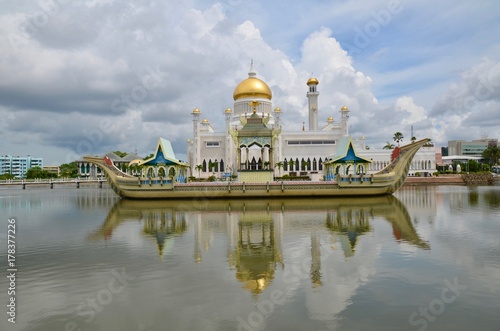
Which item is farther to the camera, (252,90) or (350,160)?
(252,90)

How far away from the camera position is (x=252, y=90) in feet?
176

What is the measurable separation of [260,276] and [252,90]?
47253mm

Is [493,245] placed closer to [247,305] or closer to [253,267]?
[253,267]

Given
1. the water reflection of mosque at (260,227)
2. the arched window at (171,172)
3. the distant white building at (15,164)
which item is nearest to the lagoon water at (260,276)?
the water reflection of mosque at (260,227)

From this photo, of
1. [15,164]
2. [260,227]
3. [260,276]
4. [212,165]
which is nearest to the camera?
[260,276]

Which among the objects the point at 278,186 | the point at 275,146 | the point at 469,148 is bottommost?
the point at 278,186

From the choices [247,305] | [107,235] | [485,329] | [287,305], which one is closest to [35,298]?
[247,305]

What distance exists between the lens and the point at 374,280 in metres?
7.88

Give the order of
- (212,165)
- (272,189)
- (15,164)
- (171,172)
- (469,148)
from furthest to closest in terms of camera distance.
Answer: (15,164) → (469,148) → (212,165) → (171,172) → (272,189)

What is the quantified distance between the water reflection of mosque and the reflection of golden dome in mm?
33476

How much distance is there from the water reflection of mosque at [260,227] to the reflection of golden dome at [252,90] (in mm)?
33476

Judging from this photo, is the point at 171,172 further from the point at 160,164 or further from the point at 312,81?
the point at 312,81

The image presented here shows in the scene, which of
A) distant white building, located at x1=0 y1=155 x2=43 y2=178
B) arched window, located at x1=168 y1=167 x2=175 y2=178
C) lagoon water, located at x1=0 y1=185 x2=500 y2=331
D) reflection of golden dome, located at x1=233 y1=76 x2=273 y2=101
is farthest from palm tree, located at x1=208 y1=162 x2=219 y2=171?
distant white building, located at x1=0 y1=155 x2=43 y2=178

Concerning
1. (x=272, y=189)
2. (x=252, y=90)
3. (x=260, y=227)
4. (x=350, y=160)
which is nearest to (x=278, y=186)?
(x=272, y=189)
